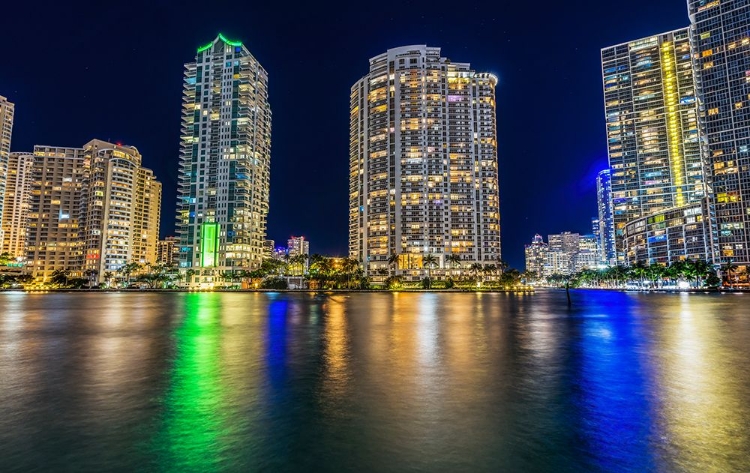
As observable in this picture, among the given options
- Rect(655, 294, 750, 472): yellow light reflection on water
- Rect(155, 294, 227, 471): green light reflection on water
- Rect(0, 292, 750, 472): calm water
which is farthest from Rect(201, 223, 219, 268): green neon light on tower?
Rect(655, 294, 750, 472): yellow light reflection on water

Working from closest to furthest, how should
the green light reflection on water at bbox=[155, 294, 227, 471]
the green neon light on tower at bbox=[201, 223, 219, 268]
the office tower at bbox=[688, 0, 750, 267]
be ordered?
the green light reflection on water at bbox=[155, 294, 227, 471] → the office tower at bbox=[688, 0, 750, 267] → the green neon light on tower at bbox=[201, 223, 219, 268]

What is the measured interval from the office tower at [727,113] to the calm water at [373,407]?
628 ft

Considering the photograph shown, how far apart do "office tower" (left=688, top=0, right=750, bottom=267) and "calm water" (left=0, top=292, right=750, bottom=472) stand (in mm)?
191286

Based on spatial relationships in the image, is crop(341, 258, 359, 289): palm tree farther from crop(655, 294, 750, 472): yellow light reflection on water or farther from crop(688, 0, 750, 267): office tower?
crop(655, 294, 750, 472): yellow light reflection on water

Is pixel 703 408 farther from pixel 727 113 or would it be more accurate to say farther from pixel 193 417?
pixel 727 113

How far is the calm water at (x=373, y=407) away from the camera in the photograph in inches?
356

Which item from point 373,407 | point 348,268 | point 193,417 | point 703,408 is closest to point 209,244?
point 348,268

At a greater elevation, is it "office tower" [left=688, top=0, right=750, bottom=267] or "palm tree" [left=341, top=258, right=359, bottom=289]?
"office tower" [left=688, top=0, right=750, bottom=267]

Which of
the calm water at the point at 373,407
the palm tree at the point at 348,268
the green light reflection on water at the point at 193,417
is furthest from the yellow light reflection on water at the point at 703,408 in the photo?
the palm tree at the point at 348,268

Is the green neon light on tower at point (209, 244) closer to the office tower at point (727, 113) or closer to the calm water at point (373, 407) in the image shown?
the calm water at point (373, 407)

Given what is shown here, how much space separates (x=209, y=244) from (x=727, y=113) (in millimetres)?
238524

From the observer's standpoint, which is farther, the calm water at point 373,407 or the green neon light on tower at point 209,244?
the green neon light on tower at point 209,244

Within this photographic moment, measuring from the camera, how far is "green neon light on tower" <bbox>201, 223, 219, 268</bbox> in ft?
650

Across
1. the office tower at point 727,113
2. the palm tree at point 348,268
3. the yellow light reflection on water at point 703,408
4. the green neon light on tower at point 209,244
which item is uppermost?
the office tower at point 727,113
